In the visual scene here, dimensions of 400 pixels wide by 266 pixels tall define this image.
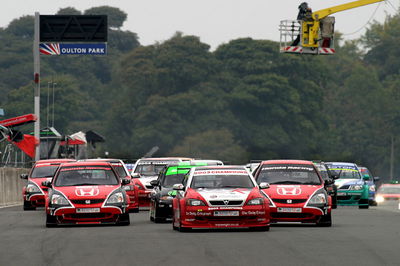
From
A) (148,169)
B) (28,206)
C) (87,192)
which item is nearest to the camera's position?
(87,192)

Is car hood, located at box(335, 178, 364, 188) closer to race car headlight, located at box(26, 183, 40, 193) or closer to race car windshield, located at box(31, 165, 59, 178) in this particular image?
race car windshield, located at box(31, 165, 59, 178)

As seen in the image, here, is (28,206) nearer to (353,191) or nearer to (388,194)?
(353,191)

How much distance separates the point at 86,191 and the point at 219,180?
3.31 meters

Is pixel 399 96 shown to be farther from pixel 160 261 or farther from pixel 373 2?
pixel 160 261

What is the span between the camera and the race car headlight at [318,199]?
24484mm

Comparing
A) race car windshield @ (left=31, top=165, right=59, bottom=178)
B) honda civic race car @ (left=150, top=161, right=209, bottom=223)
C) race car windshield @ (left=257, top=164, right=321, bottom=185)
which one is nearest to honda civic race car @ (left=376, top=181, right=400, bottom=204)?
race car windshield @ (left=31, top=165, right=59, bottom=178)

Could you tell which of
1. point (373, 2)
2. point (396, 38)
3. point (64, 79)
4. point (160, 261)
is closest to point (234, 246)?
point (160, 261)

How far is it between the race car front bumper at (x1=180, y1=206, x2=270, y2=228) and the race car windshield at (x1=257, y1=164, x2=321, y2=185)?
10.1 feet

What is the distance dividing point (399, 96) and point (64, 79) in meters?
36.1

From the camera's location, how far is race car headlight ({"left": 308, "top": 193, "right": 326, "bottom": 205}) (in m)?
24.5

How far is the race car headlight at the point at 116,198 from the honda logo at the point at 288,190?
335 cm

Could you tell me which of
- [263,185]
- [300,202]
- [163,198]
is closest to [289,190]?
[300,202]

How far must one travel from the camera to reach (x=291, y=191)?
2466cm

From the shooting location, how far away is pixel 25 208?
36.5 meters
